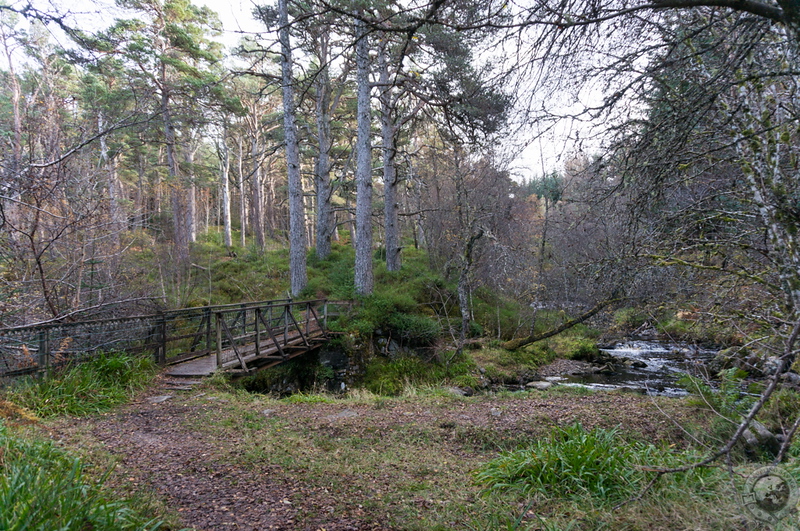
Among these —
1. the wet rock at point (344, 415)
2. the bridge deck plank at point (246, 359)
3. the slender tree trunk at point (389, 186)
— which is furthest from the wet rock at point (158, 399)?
the slender tree trunk at point (389, 186)

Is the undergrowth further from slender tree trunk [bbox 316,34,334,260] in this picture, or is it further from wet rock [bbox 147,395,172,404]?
slender tree trunk [bbox 316,34,334,260]

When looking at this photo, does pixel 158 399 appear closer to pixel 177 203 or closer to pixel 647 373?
pixel 647 373

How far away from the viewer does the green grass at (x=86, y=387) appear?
544 cm

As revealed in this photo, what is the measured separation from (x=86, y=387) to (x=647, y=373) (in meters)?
13.8

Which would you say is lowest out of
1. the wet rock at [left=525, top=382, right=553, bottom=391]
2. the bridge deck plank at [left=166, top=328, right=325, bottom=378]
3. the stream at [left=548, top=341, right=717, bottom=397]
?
the stream at [left=548, top=341, right=717, bottom=397]

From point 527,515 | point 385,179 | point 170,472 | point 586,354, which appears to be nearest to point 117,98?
point 385,179

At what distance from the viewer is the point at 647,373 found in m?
12.5

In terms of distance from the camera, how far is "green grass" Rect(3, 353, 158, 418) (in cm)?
544

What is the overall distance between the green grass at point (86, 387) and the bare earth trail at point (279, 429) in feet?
1.09

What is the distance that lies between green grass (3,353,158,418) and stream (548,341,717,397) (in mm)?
10223

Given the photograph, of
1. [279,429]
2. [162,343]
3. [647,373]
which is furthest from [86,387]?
[647,373]

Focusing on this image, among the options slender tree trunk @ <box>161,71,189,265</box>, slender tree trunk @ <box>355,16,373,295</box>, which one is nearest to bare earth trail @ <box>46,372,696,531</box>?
slender tree trunk @ <box>355,16,373,295</box>

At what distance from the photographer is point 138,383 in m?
7.00

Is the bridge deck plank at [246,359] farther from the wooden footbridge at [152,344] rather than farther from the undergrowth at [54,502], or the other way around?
the undergrowth at [54,502]
